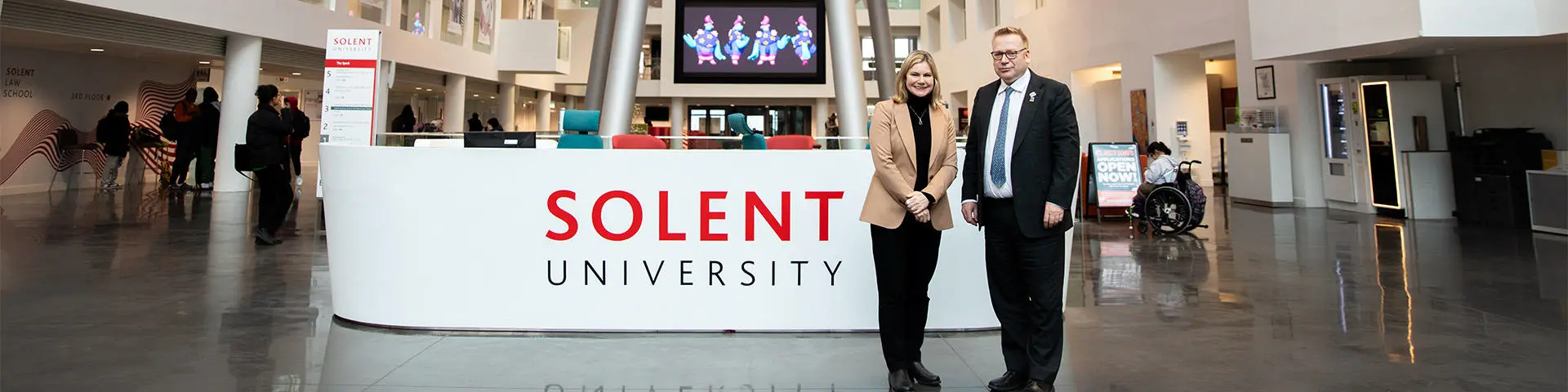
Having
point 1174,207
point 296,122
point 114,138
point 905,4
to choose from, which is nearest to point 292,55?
point 114,138

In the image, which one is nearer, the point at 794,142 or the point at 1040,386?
the point at 1040,386

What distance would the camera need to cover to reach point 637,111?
103 feet

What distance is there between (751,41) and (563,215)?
350 inches

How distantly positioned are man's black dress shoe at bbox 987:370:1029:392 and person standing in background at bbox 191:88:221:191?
45.1 ft

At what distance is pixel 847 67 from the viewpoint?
1104cm

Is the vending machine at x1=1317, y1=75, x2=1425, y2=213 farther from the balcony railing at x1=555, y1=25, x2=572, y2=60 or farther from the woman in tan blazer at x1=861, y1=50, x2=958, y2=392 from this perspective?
the balcony railing at x1=555, y1=25, x2=572, y2=60

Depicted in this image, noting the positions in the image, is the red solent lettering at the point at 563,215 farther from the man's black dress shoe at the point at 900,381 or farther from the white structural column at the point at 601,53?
the white structural column at the point at 601,53

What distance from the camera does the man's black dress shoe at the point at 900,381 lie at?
2773mm

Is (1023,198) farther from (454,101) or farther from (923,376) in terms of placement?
(454,101)

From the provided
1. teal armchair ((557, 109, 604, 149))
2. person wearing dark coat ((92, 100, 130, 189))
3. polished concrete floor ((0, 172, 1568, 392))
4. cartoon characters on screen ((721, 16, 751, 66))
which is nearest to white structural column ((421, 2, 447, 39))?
person wearing dark coat ((92, 100, 130, 189))

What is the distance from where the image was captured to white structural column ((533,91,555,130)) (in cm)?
2814

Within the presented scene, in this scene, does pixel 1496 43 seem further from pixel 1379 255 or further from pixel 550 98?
pixel 550 98

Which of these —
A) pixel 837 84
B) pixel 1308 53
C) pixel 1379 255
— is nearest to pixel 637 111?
pixel 837 84

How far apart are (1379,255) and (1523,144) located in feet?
12.4
